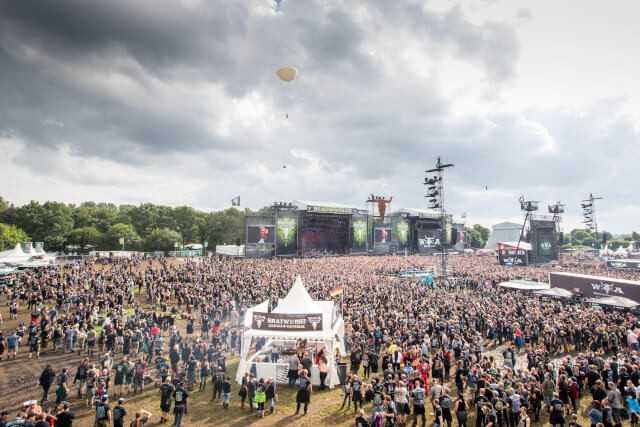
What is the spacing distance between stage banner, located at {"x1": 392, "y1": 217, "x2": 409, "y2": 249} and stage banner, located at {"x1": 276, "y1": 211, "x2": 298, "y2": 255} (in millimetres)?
27971

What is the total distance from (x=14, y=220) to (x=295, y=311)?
98880mm

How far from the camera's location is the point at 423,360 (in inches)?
570

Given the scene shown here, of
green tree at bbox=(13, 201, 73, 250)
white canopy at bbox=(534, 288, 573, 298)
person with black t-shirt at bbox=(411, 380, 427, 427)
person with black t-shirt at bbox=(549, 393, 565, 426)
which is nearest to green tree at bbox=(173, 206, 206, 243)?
green tree at bbox=(13, 201, 73, 250)

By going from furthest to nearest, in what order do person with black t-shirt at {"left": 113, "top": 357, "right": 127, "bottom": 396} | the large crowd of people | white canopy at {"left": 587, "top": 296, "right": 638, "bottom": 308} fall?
1. white canopy at {"left": 587, "top": 296, "right": 638, "bottom": 308}
2. person with black t-shirt at {"left": 113, "top": 357, "right": 127, "bottom": 396}
3. the large crowd of people

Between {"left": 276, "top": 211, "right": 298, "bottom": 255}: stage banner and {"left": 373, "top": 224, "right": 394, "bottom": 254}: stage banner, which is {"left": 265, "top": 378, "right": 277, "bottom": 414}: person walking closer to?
{"left": 276, "top": 211, "right": 298, "bottom": 255}: stage banner

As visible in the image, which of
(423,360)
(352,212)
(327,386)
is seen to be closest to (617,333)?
(423,360)

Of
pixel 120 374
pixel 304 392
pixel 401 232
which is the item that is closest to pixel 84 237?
pixel 401 232

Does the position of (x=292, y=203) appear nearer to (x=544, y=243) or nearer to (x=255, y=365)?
(x=544, y=243)

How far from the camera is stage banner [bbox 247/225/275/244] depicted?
211 feet

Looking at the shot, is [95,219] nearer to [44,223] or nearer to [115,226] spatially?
[44,223]

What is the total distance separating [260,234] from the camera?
2566 inches

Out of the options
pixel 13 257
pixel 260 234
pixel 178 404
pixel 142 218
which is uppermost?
pixel 142 218

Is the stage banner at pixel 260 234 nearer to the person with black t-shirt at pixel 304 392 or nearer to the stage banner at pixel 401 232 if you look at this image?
the stage banner at pixel 401 232

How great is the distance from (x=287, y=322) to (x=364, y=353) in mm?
3948
